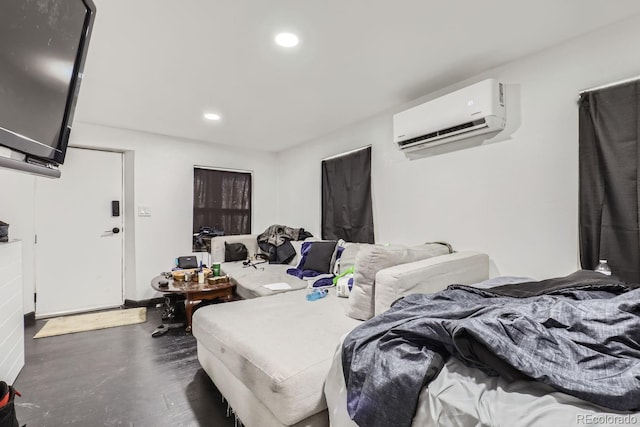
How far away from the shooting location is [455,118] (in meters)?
2.29

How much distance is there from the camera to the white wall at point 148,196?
3.29 meters

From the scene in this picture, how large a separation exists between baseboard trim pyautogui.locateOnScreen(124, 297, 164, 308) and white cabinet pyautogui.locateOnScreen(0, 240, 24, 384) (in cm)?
155

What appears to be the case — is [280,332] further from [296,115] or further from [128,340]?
[296,115]

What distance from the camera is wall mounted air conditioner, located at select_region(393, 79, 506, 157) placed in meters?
2.13

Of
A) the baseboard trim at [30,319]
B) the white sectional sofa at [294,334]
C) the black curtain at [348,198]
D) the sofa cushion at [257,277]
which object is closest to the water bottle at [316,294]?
the white sectional sofa at [294,334]

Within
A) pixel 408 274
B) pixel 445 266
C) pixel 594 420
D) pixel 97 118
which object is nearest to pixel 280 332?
pixel 408 274

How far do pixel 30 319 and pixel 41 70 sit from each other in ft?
11.2

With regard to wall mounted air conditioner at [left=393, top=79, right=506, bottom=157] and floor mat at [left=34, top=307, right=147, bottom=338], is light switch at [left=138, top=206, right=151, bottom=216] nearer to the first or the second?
floor mat at [left=34, top=307, right=147, bottom=338]

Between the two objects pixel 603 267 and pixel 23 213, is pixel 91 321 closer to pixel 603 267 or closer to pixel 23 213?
pixel 23 213

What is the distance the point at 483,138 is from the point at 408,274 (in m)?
1.36

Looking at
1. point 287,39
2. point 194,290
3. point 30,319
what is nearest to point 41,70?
point 287,39

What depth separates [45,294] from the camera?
3434 millimetres

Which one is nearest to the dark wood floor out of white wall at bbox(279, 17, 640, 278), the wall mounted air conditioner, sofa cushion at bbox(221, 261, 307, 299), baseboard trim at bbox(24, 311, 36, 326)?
baseboard trim at bbox(24, 311, 36, 326)

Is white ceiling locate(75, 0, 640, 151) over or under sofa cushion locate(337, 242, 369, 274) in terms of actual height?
over
